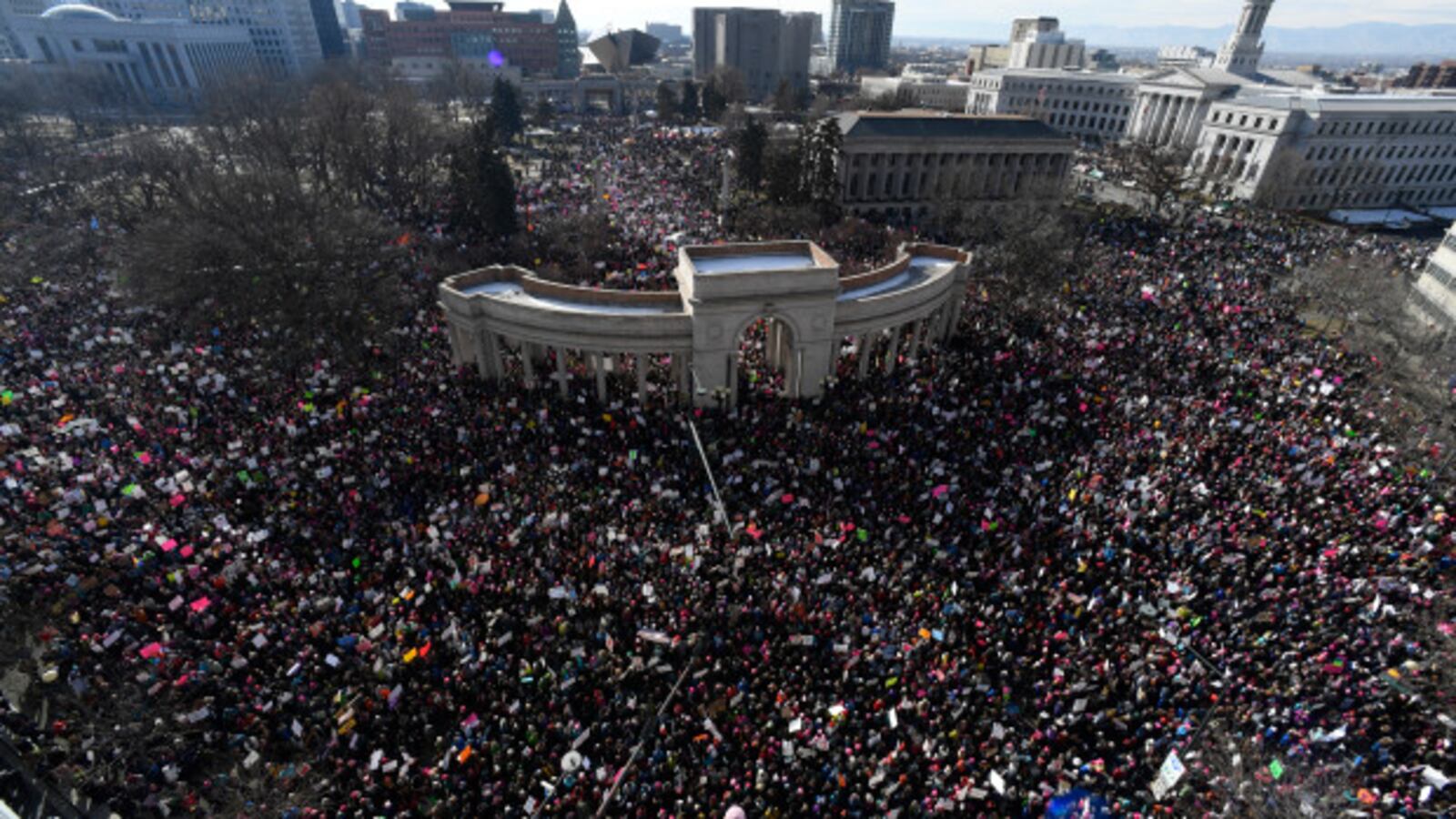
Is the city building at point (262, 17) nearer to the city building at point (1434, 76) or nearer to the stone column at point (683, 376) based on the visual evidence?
the stone column at point (683, 376)

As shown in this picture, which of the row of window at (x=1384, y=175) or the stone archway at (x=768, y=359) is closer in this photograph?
the stone archway at (x=768, y=359)

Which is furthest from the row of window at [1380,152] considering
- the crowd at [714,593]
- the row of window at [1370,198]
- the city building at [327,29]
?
the city building at [327,29]

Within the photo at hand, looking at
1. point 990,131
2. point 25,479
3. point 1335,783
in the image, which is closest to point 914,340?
point 1335,783

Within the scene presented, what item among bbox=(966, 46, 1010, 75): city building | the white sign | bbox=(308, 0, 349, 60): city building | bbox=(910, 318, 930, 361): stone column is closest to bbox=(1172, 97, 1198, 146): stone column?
bbox=(910, 318, 930, 361): stone column

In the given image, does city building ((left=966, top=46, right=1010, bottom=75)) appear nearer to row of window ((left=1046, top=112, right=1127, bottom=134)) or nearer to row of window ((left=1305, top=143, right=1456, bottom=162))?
row of window ((left=1046, top=112, right=1127, bottom=134))

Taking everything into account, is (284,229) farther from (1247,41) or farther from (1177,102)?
(1247,41)

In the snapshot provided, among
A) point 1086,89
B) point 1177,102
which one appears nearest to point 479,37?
point 1086,89
